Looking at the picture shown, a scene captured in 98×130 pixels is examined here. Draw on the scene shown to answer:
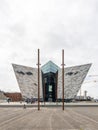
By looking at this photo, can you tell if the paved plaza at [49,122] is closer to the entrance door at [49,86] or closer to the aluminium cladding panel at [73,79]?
the aluminium cladding panel at [73,79]

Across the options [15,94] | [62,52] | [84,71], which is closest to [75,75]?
[84,71]

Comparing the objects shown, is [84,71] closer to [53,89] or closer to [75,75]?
[75,75]

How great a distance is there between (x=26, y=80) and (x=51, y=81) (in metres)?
10.7

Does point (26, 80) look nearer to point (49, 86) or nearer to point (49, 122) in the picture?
point (49, 86)

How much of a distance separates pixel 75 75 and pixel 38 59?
8358 cm

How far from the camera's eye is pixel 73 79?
13712cm

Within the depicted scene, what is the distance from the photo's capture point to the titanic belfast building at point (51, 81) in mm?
135113

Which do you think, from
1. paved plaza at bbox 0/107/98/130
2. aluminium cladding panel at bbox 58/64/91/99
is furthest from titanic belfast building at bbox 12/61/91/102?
paved plaza at bbox 0/107/98/130

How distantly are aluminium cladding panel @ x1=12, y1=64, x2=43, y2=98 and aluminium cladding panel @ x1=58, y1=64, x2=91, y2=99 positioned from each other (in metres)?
10.9

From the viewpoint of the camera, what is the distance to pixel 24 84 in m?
138

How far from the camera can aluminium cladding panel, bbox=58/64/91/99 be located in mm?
134125

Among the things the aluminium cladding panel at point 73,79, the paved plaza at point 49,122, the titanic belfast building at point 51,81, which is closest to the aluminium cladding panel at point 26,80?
the titanic belfast building at point 51,81

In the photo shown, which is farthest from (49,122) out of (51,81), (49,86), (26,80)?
(26,80)

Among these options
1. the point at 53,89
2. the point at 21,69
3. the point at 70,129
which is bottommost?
the point at 70,129
